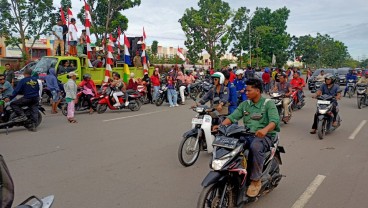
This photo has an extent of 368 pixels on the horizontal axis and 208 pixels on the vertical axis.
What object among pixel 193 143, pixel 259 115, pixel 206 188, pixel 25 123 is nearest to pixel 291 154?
pixel 193 143

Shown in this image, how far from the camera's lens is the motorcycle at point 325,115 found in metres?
7.96

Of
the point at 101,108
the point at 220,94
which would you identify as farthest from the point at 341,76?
the point at 220,94

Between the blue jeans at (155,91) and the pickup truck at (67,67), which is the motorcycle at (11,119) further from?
the blue jeans at (155,91)

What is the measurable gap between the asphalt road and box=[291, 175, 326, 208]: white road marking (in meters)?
0.01

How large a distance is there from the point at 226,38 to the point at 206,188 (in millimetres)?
39610

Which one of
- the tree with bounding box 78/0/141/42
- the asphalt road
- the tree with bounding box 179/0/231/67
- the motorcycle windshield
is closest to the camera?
the motorcycle windshield

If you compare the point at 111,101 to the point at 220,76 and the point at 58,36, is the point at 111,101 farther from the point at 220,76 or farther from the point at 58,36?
the point at 220,76

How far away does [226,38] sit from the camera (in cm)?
4169

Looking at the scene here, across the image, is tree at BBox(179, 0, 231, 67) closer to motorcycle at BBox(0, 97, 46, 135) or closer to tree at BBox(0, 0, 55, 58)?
tree at BBox(0, 0, 55, 58)

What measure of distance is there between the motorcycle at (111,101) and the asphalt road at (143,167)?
2.73m

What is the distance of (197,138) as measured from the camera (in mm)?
6043

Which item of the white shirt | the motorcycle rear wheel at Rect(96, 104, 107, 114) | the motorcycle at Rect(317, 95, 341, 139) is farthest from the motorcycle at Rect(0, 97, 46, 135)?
the motorcycle at Rect(317, 95, 341, 139)

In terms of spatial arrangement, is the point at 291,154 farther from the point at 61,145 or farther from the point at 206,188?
the point at 61,145

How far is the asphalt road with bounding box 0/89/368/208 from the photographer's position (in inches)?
171
